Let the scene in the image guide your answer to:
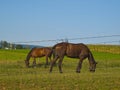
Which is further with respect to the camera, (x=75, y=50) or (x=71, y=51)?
(x=75, y=50)

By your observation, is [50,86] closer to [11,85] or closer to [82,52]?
[11,85]

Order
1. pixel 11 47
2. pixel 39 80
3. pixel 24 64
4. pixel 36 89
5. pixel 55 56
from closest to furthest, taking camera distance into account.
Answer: pixel 36 89, pixel 39 80, pixel 55 56, pixel 24 64, pixel 11 47

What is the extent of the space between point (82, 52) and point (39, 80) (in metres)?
10.4

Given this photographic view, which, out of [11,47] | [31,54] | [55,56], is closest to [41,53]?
[31,54]

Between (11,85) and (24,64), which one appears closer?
(11,85)

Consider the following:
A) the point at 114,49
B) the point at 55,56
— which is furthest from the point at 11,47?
the point at 55,56

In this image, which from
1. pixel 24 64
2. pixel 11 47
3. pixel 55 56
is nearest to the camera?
pixel 55 56

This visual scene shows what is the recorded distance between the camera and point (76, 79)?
58.4 ft

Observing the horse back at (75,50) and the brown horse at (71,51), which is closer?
the brown horse at (71,51)

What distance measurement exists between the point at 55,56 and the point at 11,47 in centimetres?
3563

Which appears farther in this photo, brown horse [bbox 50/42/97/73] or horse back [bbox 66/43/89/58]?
horse back [bbox 66/43/89/58]

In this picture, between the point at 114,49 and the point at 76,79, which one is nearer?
the point at 76,79

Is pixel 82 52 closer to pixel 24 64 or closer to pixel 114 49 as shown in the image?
pixel 24 64

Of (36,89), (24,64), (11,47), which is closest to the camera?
(36,89)
